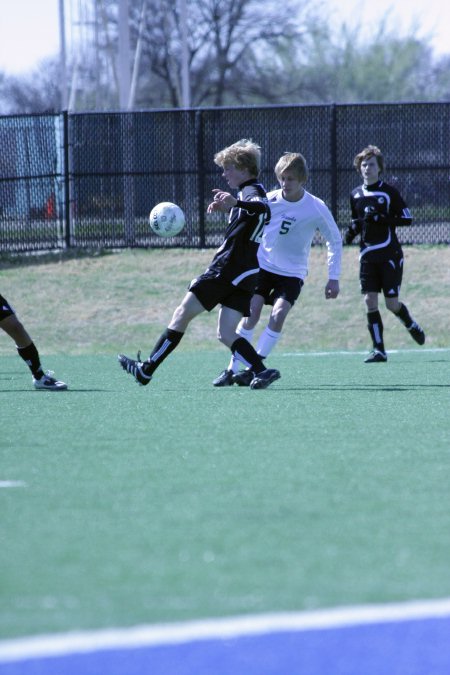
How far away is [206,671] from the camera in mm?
3629

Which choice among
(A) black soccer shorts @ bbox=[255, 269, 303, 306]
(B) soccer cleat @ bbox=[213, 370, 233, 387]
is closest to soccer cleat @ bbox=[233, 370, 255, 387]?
(B) soccer cleat @ bbox=[213, 370, 233, 387]

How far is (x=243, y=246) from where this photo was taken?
9.98m

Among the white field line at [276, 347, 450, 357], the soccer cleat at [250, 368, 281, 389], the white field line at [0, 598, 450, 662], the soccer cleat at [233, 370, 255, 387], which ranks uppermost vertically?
the white field line at [0, 598, 450, 662]

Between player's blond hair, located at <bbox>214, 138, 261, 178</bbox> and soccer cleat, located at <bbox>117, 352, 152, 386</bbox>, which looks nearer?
player's blond hair, located at <bbox>214, 138, 261, 178</bbox>

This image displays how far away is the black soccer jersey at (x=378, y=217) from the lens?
44.0ft

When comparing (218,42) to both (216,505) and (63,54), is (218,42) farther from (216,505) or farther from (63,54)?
(216,505)

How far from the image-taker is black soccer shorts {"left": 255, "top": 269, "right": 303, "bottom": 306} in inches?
440

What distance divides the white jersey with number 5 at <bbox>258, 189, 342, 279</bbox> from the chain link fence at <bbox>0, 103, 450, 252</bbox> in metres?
9.03

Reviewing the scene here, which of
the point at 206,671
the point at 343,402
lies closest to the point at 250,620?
the point at 206,671

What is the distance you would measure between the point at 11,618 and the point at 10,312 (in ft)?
21.5

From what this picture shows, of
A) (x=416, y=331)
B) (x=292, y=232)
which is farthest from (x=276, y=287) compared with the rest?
(x=416, y=331)

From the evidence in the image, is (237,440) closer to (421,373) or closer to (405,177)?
(421,373)

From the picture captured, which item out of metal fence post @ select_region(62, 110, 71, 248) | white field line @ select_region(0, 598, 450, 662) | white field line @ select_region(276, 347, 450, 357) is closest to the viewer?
white field line @ select_region(0, 598, 450, 662)

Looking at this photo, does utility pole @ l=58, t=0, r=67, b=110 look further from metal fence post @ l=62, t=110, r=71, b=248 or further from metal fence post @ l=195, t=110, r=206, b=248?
metal fence post @ l=195, t=110, r=206, b=248
